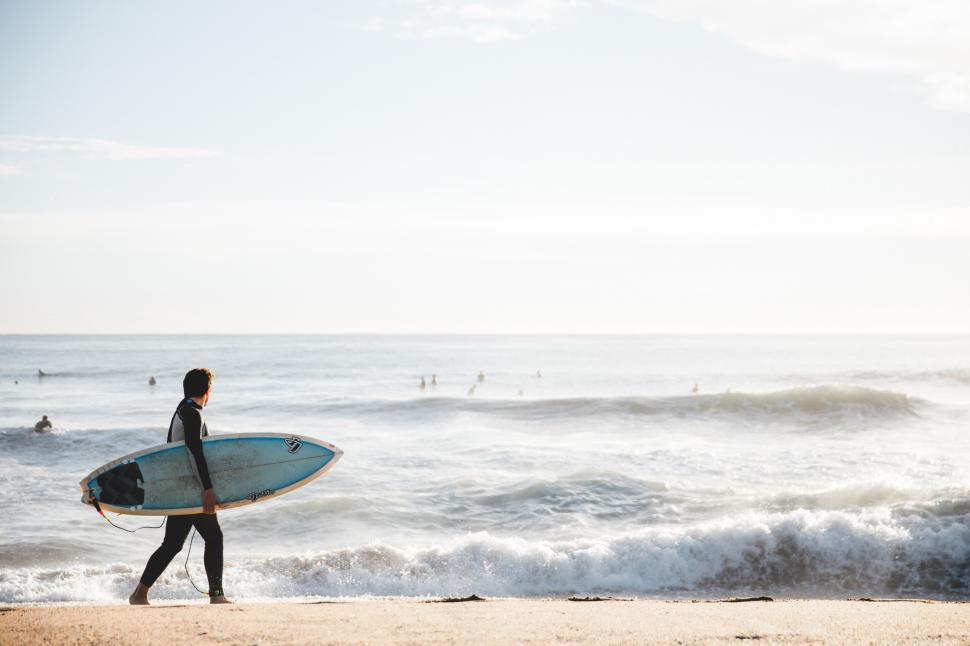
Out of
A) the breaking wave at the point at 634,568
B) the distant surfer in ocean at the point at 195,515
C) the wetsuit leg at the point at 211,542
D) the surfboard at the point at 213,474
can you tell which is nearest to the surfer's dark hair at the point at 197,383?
the distant surfer in ocean at the point at 195,515

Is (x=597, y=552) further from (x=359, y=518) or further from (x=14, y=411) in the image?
(x=14, y=411)

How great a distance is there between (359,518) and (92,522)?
152 inches

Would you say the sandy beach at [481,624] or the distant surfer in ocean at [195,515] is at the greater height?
the distant surfer in ocean at [195,515]

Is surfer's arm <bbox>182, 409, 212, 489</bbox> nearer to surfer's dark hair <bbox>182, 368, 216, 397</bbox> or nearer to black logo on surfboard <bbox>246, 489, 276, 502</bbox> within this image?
surfer's dark hair <bbox>182, 368, 216, 397</bbox>

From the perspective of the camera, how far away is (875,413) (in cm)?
2317

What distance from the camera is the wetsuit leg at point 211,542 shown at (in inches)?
239

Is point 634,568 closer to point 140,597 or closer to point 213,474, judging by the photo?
point 213,474

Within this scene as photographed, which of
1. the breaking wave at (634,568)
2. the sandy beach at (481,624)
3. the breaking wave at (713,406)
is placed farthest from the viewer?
the breaking wave at (713,406)

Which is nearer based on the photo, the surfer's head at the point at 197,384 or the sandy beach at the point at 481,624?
the sandy beach at the point at 481,624

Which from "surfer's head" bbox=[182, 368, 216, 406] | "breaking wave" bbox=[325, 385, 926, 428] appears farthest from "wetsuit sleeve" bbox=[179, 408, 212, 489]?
"breaking wave" bbox=[325, 385, 926, 428]

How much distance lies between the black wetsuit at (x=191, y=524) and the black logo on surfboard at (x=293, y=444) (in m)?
1.11

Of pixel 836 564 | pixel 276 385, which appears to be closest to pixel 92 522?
pixel 836 564

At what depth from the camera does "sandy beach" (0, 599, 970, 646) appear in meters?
5.02

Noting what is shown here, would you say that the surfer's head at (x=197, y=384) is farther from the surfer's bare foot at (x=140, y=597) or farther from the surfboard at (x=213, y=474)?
the surfer's bare foot at (x=140, y=597)
